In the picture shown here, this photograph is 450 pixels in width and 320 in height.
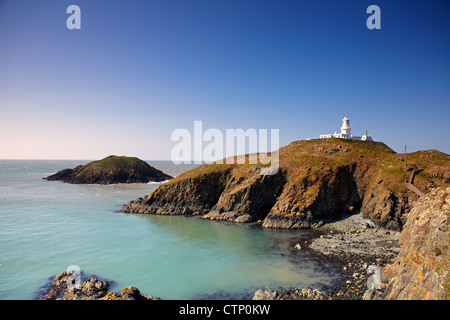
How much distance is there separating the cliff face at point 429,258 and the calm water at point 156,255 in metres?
9.01

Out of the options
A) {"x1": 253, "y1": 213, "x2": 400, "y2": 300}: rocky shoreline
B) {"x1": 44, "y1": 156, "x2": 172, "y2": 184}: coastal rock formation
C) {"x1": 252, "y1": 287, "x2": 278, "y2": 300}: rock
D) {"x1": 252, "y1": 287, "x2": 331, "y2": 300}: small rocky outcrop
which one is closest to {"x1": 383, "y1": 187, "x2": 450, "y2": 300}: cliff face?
{"x1": 252, "y1": 287, "x2": 331, "y2": 300}: small rocky outcrop

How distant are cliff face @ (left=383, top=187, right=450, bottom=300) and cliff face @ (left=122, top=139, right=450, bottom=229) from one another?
24.4 m

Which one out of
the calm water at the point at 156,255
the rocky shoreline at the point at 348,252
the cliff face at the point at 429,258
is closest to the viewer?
the cliff face at the point at 429,258

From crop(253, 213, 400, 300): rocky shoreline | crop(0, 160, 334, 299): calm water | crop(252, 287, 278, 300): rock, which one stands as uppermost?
crop(252, 287, 278, 300): rock

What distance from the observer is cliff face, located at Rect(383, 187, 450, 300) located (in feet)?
37.1

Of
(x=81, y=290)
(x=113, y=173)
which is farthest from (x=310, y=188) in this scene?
(x=113, y=173)

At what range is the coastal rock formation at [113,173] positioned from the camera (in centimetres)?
11388

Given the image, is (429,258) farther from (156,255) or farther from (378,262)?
(156,255)

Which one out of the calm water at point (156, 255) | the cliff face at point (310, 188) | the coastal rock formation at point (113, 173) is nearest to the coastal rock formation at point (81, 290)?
the calm water at point (156, 255)

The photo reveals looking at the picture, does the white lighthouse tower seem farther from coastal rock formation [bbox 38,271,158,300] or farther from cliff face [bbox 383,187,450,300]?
coastal rock formation [bbox 38,271,158,300]

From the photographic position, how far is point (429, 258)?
1294 centimetres

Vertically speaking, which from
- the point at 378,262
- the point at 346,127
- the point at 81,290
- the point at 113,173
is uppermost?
the point at 346,127

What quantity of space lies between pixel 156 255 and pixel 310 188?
2913cm

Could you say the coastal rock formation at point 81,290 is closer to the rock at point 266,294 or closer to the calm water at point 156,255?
the calm water at point 156,255
